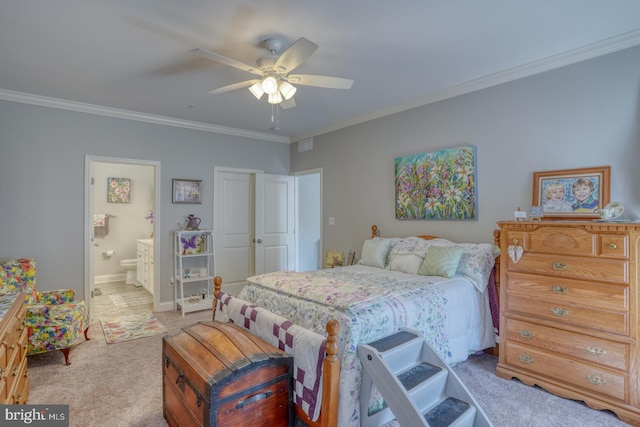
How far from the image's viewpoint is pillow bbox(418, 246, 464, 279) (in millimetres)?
2947

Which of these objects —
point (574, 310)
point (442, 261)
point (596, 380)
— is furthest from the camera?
point (442, 261)

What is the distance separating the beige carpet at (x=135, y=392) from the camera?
2.12 metres

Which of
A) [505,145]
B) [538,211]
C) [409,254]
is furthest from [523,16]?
[409,254]

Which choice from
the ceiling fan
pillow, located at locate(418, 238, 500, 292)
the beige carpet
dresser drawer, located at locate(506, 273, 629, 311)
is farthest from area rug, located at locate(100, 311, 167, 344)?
dresser drawer, located at locate(506, 273, 629, 311)

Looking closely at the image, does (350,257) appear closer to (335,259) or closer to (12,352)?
(335,259)

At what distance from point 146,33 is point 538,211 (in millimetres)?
3375

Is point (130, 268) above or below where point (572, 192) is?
below

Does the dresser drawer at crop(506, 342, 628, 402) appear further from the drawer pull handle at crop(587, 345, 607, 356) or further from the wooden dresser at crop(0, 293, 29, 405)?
the wooden dresser at crop(0, 293, 29, 405)

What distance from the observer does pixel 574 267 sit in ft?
7.67

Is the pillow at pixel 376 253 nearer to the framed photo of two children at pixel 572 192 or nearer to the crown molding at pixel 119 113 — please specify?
the framed photo of two children at pixel 572 192

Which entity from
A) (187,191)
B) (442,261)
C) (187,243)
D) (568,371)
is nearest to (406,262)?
(442,261)

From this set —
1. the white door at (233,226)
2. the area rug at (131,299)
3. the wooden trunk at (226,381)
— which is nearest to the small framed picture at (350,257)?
the white door at (233,226)

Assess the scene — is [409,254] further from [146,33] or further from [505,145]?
[146,33]

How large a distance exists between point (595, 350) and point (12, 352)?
12.4ft
